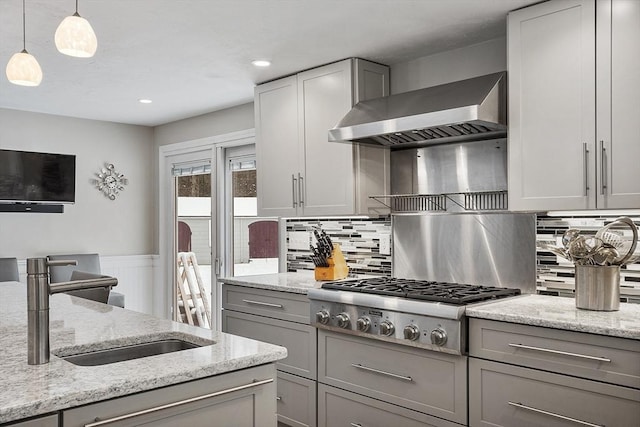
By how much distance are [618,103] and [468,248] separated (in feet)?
3.80

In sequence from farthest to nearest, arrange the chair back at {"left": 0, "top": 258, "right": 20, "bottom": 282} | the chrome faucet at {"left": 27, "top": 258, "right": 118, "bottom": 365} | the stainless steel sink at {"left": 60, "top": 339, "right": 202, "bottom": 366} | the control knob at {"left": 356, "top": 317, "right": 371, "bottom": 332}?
the chair back at {"left": 0, "top": 258, "right": 20, "bottom": 282}
the control knob at {"left": 356, "top": 317, "right": 371, "bottom": 332}
the stainless steel sink at {"left": 60, "top": 339, "right": 202, "bottom": 366}
the chrome faucet at {"left": 27, "top": 258, "right": 118, "bottom": 365}

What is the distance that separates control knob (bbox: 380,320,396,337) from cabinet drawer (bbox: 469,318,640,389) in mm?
406

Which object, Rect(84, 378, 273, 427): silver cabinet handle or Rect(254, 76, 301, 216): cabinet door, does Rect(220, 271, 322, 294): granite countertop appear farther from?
Rect(84, 378, 273, 427): silver cabinet handle

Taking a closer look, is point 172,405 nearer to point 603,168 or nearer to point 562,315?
point 562,315

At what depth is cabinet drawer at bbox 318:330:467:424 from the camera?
2.50m

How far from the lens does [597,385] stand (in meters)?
2.07

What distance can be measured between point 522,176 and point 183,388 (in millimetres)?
1961

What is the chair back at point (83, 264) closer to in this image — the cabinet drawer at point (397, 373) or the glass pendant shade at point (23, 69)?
the cabinet drawer at point (397, 373)

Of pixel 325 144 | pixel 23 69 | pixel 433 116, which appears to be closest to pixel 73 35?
pixel 23 69

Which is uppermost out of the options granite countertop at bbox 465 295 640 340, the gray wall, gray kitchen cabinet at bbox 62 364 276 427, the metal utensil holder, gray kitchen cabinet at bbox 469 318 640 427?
the gray wall

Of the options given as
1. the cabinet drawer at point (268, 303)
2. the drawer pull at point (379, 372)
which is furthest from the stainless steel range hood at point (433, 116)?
the drawer pull at point (379, 372)

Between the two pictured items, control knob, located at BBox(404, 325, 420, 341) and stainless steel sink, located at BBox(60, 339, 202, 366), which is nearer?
stainless steel sink, located at BBox(60, 339, 202, 366)

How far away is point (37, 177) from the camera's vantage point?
5.14 metres

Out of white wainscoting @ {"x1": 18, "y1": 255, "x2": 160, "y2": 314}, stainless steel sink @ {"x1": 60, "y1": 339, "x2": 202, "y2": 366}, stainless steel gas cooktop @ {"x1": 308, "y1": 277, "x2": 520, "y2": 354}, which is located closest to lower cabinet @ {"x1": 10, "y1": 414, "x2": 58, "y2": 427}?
stainless steel sink @ {"x1": 60, "y1": 339, "x2": 202, "y2": 366}
